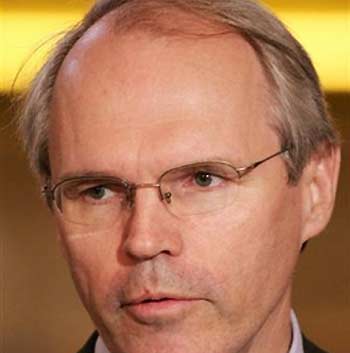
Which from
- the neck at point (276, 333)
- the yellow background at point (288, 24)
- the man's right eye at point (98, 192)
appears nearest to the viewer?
the man's right eye at point (98, 192)

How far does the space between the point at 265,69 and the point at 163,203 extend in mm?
292

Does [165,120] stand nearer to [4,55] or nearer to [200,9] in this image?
[200,9]

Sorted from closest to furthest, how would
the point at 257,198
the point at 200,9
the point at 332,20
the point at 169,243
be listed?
the point at 169,243, the point at 257,198, the point at 200,9, the point at 332,20

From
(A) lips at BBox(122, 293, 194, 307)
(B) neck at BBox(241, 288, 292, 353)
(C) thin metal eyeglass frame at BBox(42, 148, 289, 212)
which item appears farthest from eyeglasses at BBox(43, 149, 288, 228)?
(B) neck at BBox(241, 288, 292, 353)

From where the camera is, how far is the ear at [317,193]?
68.0 inches

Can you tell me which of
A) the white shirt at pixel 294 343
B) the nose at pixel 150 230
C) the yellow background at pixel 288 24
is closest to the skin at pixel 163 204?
the nose at pixel 150 230

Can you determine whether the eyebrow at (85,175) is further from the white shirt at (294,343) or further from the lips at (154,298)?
the white shirt at (294,343)

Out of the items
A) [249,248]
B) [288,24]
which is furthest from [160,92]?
[288,24]

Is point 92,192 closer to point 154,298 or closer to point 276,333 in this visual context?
point 154,298

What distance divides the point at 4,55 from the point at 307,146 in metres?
0.89

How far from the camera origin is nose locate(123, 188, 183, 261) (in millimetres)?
1479

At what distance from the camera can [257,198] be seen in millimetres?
1598

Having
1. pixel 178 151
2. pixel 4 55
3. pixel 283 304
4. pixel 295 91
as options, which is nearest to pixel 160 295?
pixel 178 151

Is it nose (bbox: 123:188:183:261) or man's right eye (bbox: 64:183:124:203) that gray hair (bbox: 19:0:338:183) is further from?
nose (bbox: 123:188:183:261)
